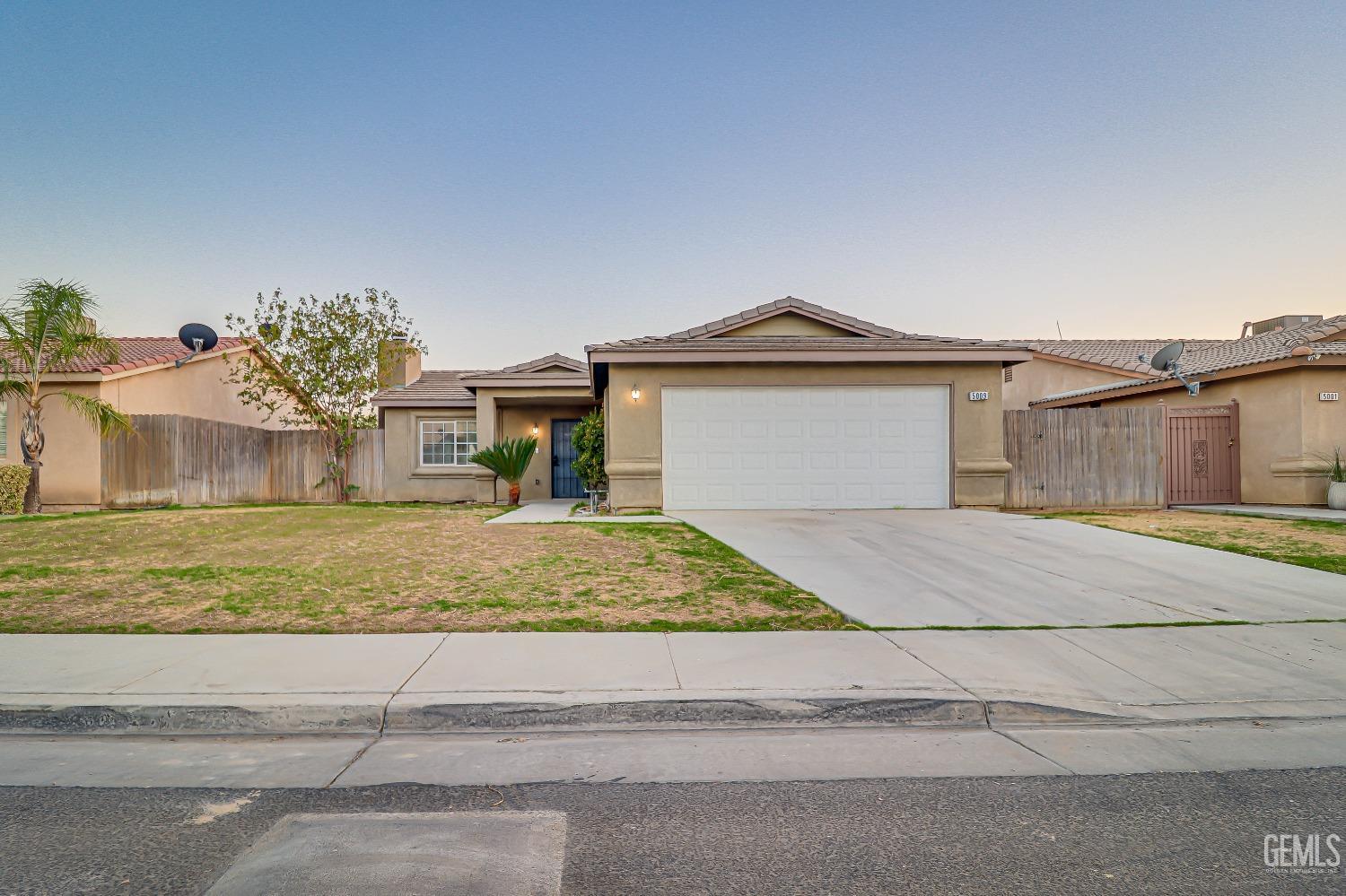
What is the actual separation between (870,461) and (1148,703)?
33.9 feet

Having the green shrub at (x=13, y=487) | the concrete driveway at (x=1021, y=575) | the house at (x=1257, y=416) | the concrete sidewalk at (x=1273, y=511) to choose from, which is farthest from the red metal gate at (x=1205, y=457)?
the green shrub at (x=13, y=487)

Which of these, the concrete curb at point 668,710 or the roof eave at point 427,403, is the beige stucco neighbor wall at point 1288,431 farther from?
the roof eave at point 427,403

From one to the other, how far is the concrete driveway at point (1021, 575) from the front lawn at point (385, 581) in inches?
29.1

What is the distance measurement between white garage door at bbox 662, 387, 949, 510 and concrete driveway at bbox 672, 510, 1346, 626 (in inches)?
99.0

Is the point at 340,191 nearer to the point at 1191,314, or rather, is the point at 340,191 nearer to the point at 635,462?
the point at 635,462

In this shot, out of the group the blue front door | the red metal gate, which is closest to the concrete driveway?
the red metal gate

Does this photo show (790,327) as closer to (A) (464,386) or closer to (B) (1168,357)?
(A) (464,386)

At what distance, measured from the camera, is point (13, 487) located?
14969 mm

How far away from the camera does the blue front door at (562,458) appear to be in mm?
20906

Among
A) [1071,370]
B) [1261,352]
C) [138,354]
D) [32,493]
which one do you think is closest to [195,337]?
[138,354]

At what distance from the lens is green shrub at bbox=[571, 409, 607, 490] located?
1594cm

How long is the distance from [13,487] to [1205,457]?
27833 mm

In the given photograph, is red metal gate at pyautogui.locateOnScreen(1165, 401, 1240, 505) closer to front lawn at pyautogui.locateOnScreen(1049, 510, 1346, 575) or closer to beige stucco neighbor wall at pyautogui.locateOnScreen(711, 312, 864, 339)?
front lawn at pyautogui.locateOnScreen(1049, 510, 1346, 575)

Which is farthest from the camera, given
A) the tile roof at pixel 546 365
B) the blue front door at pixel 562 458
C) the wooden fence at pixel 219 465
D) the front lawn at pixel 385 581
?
the blue front door at pixel 562 458
